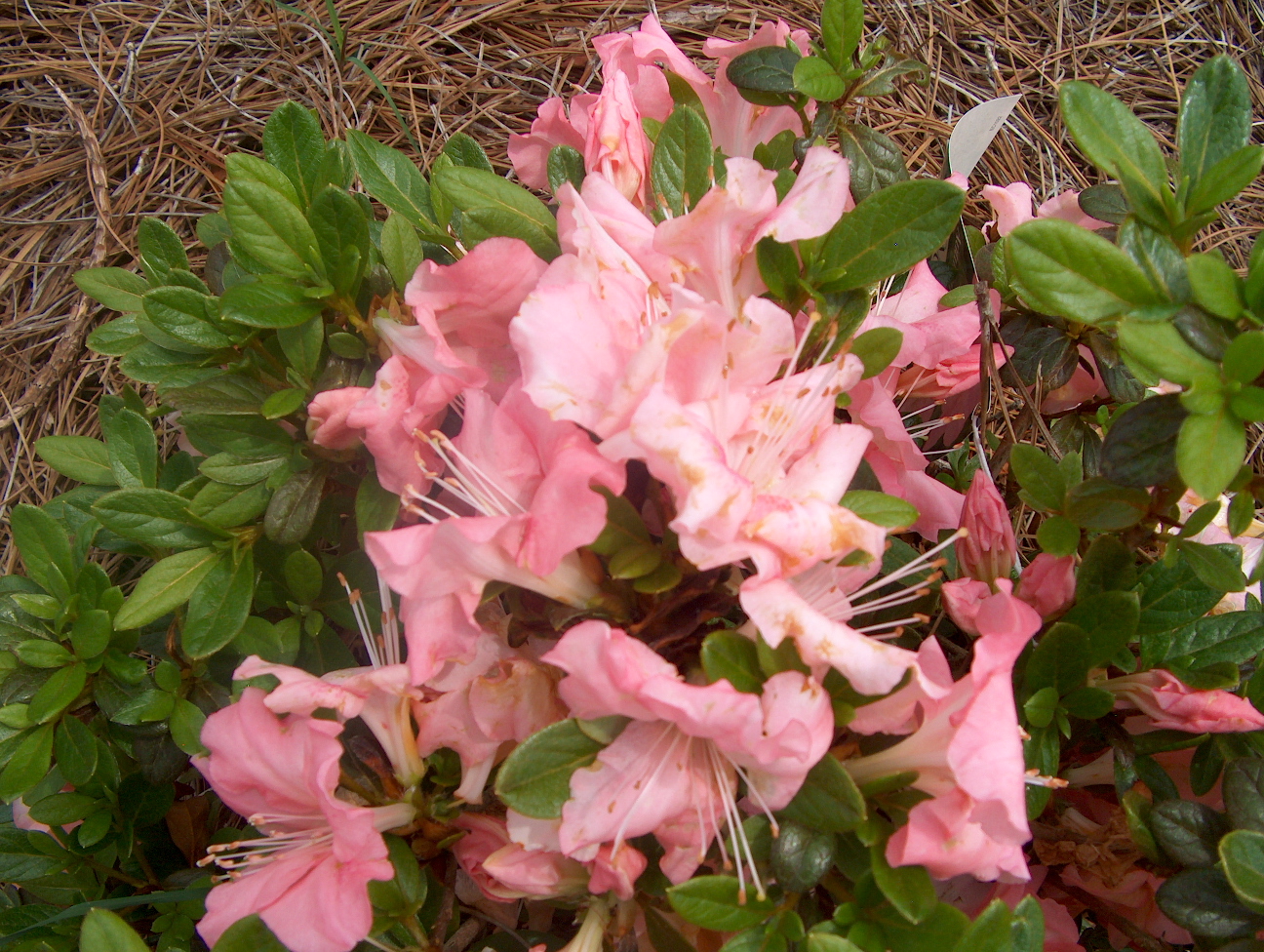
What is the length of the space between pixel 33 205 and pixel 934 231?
206 centimetres

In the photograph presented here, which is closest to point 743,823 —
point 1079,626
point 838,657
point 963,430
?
point 838,657

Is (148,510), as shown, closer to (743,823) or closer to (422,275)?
(422,275)

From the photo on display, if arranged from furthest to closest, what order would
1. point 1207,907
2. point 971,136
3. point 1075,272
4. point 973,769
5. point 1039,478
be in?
1. point 971,136
2. point 1039,478
3. point 1207,907
4. point 1075,272
5. point 973,769

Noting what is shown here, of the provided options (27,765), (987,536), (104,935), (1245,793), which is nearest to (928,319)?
(987,536)

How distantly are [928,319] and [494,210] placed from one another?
2.01ft

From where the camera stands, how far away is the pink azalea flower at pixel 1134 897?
40.2 inches

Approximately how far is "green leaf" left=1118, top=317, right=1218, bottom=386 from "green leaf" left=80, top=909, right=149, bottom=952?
3.44ft

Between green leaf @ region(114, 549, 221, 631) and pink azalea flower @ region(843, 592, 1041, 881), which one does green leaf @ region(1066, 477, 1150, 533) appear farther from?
green leaf @ region(114, 549, 221, 631)

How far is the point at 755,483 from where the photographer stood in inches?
30.1

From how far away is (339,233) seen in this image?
0.94m

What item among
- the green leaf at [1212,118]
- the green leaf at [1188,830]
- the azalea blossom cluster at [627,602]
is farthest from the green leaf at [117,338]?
the green leaf at [1188,830]

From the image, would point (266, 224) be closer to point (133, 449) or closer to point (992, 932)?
point (133, 449)

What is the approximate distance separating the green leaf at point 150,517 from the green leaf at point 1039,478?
3.11 feet

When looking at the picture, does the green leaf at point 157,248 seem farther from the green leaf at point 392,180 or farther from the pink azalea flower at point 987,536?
the pink azalea flower at point 987,536
